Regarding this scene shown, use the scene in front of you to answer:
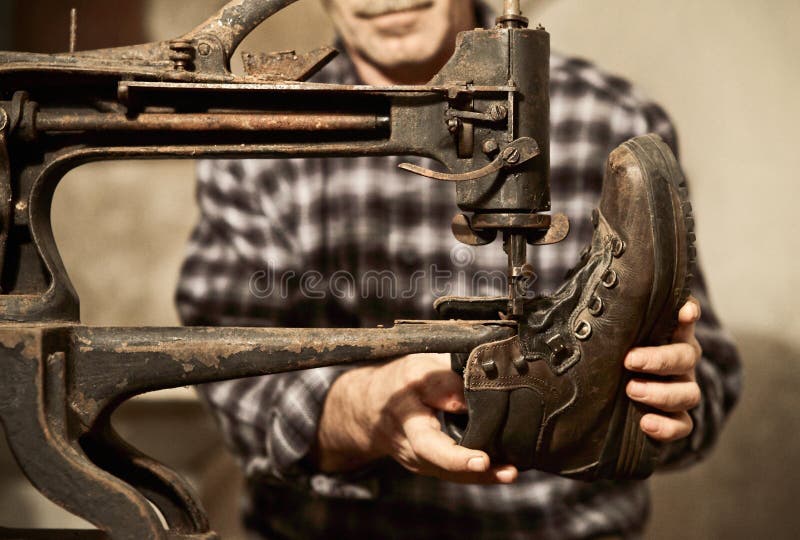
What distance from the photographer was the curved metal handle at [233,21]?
2.53ft

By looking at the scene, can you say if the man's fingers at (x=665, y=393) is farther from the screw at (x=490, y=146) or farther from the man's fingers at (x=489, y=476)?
the screw at (x=490, y=146)

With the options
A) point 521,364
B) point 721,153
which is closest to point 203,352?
point 521,364

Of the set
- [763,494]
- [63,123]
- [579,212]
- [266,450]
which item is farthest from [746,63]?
[63,123]

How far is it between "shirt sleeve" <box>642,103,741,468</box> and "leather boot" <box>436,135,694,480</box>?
1.22 feet

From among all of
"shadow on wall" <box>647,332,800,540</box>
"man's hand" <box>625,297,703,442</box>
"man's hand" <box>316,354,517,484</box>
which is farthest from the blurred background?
"man's hand" <box>625,297,703,442</box>

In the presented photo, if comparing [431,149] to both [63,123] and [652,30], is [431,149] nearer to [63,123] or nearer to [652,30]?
[63,123]

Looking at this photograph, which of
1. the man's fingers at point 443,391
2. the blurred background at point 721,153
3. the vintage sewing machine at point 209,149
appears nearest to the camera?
the vintage sewing machine at point 209,149

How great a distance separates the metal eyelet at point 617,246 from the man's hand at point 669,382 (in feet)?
0.28

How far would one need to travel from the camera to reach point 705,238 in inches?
65.9

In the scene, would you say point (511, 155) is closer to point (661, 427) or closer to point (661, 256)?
point (661, 256)

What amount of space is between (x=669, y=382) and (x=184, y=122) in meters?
0.52

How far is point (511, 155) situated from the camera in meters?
0.75

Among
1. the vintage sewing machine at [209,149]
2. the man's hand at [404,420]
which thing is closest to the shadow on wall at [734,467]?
the man's hand at [404,420]

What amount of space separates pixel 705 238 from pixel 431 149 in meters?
1.06
